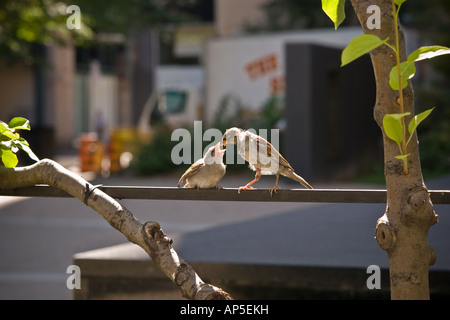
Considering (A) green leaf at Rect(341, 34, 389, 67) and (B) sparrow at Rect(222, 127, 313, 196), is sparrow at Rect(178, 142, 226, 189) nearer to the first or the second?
(B) sparrow at Rect(222, 127, 313, 196)

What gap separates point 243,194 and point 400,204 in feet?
2.43

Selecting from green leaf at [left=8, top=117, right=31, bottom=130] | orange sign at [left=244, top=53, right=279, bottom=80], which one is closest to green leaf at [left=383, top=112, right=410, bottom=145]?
green leaf at [left=8, top=117, right=31, bottom=130]

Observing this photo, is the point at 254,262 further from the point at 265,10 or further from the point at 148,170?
the point at 265,10

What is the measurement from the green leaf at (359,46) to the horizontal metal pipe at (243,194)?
84 centimetres

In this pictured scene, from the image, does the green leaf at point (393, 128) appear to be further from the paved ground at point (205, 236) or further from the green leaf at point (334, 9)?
the paved ground at point (205, 236)

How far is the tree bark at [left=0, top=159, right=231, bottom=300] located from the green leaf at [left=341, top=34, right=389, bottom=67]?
2.49ft

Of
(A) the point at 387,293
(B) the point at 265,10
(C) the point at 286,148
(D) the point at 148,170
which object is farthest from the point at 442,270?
(B) the point at 265,10

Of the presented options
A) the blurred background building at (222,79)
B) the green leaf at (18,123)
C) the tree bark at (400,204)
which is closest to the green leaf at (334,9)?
the tree bark at (400,204)

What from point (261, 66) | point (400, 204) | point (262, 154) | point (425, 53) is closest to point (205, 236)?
point (262, 154)

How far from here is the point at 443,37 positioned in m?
22.5

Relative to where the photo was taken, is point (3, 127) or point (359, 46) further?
point (3, 127)

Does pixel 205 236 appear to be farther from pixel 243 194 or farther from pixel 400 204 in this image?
pixel 400 204

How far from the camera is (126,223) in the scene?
2.45m
